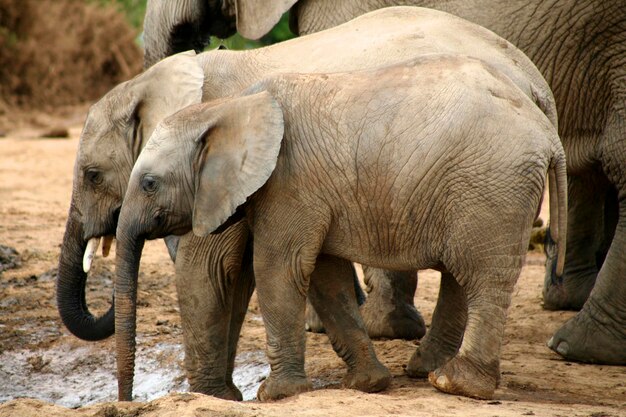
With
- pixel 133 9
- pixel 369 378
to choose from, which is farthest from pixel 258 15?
pixel 133 9

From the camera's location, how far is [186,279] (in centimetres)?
552

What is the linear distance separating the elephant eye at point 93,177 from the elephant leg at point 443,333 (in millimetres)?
1550

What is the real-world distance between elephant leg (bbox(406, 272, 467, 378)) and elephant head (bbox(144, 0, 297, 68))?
1883 millimetres

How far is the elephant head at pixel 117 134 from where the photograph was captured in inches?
223

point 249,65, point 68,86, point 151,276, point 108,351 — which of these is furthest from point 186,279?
point 68,86

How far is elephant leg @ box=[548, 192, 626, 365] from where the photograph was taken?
621 cm

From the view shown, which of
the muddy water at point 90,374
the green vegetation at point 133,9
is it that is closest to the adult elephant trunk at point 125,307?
the muddy water at point 90,374

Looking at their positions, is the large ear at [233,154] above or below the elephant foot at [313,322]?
Answer: above

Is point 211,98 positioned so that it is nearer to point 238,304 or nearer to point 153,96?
point 153,96

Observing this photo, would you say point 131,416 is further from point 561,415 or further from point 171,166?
point 561,415

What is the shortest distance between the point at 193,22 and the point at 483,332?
2747 millimetres

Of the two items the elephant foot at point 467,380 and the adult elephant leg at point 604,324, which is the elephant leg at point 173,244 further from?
the adult elephant leg at point 604,324

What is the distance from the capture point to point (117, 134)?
225 inches

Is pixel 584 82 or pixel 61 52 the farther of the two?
pixel 61 52
